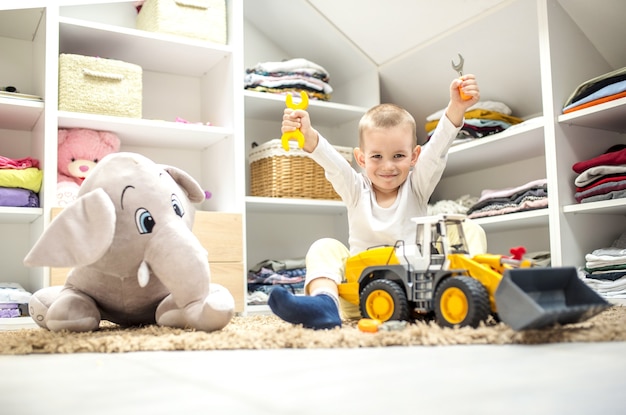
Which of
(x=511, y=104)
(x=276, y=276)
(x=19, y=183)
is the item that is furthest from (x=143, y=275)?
(x=511, y=104)

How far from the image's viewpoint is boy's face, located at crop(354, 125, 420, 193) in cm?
157

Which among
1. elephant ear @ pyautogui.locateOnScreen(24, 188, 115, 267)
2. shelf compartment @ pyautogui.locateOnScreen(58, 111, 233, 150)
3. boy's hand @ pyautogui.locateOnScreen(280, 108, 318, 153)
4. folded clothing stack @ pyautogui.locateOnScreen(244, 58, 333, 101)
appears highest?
folded clothing stack @ pyautogui.locateOnScreen(244, 58, 333, 101)

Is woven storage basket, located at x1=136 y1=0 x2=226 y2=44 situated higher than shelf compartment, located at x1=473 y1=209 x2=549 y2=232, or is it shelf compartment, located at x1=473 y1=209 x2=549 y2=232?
woven storage basket, located at x1=136 y1=0 x2=226 y2=44

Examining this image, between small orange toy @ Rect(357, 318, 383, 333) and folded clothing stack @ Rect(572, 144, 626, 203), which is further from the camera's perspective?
folded clothing stack @ Rect(572, 144, 626, 203)

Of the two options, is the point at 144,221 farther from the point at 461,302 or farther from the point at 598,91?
the point at 598,91

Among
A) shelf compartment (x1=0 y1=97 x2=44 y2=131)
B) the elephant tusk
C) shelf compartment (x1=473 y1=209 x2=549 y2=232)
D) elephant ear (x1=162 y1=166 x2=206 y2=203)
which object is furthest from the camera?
shelf compartment (x1=473 y1=209 x2=549 y2=232)

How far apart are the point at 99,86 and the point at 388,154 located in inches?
44.3

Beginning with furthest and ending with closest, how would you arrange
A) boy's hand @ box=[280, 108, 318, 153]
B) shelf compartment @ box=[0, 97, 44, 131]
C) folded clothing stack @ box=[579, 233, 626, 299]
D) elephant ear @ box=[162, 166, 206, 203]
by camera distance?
shelf compartment @ box=[0, 97, 44, 131], folded clothing stack @ box=[579, 233, 626, 299], boy's hand @ box=[280, 108, 318, 153], elephant ear @ box=[162, 166, 206, 203]

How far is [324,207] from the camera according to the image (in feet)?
8.61

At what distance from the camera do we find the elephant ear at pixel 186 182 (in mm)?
1371

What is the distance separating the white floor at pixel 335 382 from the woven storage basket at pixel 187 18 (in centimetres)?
171

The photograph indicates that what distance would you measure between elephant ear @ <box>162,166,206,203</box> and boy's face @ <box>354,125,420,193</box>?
0.46m

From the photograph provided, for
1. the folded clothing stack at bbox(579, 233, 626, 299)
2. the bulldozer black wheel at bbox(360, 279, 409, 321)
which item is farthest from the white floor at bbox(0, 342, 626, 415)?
the folded clothing stack at bbox(579, 233, 626, 299)

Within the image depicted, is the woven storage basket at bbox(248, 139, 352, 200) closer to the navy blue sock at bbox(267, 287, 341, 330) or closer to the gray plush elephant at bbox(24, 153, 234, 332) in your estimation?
the gray plush elephant at bbox(24, 153, 234, 332)
